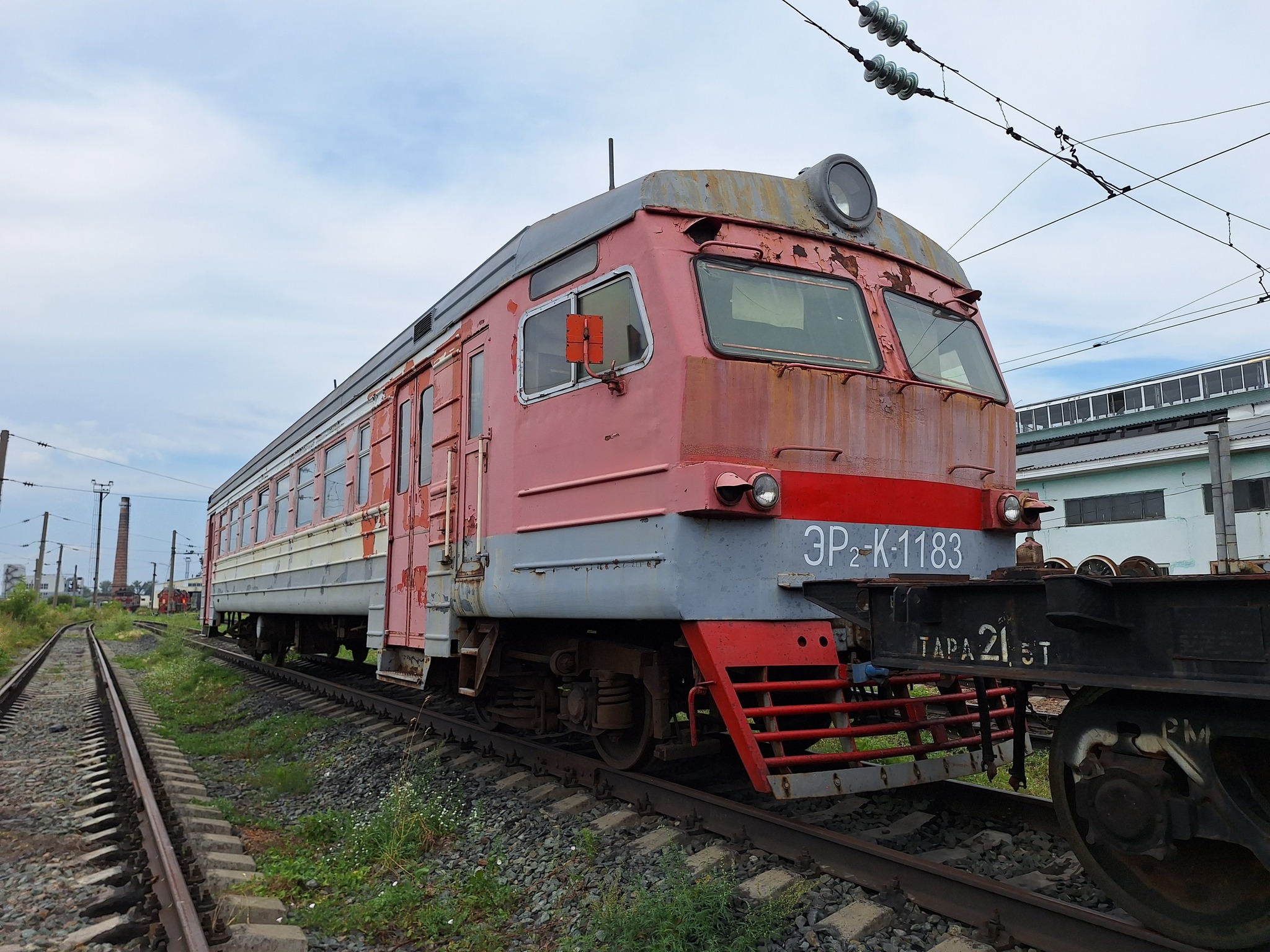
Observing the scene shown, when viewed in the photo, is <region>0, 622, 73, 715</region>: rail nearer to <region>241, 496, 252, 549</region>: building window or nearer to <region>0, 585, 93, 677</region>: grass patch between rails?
<region>0, 585, 93, 677</region>: grass patch between rails

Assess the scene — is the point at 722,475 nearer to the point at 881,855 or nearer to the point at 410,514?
the point at 881,855

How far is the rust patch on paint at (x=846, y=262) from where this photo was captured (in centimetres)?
520

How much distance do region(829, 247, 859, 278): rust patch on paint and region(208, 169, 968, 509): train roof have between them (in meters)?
0.09

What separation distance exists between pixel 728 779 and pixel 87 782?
492 centimetres

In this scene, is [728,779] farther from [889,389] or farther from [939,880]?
[889,389]

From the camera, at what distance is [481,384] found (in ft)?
20.9

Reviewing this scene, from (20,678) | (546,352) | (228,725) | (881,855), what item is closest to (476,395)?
(546,352)

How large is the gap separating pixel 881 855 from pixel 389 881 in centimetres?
260

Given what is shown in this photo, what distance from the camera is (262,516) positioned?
14406 millimetres

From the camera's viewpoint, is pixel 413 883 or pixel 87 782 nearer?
pixel 413 883

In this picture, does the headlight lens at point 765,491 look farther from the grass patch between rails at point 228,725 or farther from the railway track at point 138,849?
the grass patch between rails at point 228,725

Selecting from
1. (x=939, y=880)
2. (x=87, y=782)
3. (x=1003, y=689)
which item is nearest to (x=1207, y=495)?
(x=1003, y=689)

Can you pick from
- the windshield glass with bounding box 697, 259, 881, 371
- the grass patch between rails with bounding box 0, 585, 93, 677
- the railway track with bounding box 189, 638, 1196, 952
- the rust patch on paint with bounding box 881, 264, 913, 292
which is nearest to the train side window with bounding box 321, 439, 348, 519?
the railway track with bounding box 189, 638, 1196, 952

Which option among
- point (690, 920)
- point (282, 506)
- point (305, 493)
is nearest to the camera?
point (690, 920)
